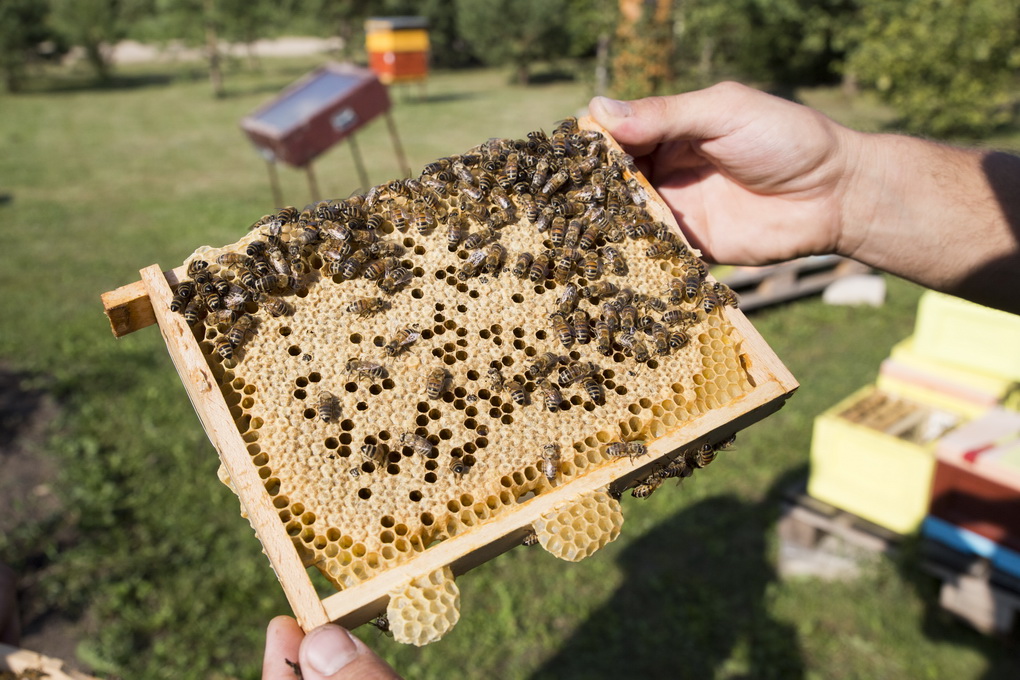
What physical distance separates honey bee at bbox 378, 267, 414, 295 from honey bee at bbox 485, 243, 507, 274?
1.23ft

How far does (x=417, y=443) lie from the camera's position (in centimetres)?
279

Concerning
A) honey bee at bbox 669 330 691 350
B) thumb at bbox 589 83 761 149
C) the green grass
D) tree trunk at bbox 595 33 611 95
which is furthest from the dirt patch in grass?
tree trunk at bbox 595 33 611 95

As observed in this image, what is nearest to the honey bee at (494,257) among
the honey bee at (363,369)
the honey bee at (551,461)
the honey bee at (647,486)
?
the honey bee at (363,369)

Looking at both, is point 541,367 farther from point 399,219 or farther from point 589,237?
point 399,219

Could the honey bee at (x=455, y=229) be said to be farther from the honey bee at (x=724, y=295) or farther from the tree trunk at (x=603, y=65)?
the tree trunk at (x=603, y=65)

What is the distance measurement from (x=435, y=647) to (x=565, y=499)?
3.80 metres

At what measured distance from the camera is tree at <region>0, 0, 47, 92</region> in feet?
102

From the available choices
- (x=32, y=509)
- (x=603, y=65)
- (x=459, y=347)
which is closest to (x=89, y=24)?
(x=603, y=65)

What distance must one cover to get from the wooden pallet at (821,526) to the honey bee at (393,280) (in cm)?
518

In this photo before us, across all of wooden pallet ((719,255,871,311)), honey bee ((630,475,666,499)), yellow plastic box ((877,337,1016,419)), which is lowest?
wooden pallet ((719,255,871,311))

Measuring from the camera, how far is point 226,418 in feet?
8.71

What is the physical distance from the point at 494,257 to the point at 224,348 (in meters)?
1.21

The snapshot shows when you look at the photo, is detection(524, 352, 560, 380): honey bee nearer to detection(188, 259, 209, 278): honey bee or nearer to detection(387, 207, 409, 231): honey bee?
detection(387, 207, 409, 231): honey bee

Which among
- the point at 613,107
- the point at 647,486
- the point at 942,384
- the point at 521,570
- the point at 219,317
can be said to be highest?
the point at 613,107
